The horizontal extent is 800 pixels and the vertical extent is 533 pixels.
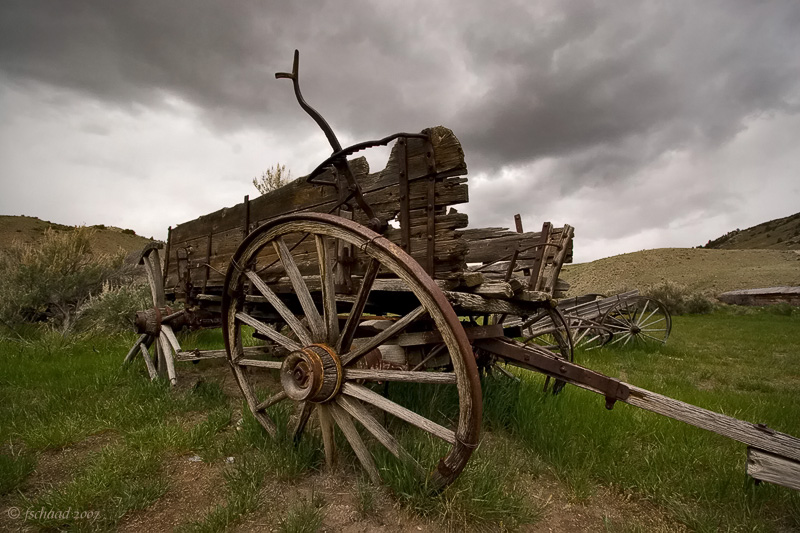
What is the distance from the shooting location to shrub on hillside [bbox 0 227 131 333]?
7695mm

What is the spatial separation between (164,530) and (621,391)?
2.70 meters

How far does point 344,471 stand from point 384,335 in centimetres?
107

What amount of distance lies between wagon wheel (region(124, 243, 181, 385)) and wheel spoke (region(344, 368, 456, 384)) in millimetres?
2920

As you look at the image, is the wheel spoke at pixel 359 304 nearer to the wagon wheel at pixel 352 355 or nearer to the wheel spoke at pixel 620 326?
the wagon wheel at pixel 352 355

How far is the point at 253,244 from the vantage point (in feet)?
9.31

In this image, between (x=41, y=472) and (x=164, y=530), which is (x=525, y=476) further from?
(x=41, y=472)

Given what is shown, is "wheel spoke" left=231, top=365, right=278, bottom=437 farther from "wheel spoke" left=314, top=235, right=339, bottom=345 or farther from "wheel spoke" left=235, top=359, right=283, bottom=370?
"wheel spoke" left=314, top=235, right=339, bottom=345

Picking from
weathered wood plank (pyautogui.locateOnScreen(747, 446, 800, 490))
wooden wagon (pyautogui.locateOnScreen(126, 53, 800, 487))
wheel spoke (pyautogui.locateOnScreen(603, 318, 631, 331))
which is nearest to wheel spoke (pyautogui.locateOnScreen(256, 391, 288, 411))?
wooden wagon (pyautogui.locateOnScreen(126, 53, 800, 487))

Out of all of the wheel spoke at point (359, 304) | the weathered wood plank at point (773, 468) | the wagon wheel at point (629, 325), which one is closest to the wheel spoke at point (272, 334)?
the wheel spoke at point (359, 304)

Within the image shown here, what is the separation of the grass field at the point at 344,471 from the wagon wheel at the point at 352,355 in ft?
0.73

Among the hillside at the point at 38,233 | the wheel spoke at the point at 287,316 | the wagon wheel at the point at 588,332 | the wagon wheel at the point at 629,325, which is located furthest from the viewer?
the hillside at the point at 38,233

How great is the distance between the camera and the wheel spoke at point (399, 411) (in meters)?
1.98

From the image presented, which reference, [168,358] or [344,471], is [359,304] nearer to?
[344,471]

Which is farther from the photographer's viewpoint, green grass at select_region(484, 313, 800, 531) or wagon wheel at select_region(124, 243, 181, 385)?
wagon wheel at select_region(124, 243, 181, 385)
